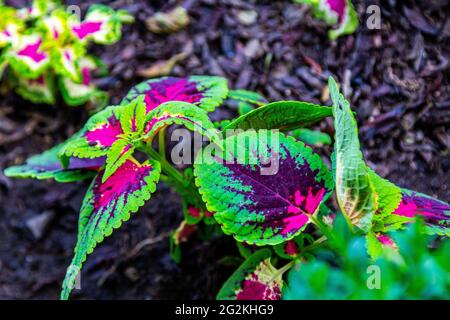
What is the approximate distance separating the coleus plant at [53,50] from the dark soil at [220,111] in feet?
0.27

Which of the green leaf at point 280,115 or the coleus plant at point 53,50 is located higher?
the coleus plant at point 53,50

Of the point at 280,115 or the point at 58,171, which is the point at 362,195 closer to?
the point at 280,115

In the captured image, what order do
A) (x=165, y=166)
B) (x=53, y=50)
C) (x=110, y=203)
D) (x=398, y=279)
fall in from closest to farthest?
1. (x=398, y=279)
2. (x=110, y=203)
3. (x=165, y=166)
4. (x=53, y=50)

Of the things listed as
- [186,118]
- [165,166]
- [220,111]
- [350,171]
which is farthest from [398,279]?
[220,111]

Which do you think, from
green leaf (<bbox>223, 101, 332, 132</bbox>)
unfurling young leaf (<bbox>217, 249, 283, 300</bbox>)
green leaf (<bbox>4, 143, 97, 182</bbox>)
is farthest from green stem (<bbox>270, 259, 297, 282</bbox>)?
green leaf (<bbox>4, 143, 97, 182</bbox>)

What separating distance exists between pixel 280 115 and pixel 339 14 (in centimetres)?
83

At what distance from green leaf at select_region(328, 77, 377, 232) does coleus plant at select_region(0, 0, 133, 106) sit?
0.99 metres

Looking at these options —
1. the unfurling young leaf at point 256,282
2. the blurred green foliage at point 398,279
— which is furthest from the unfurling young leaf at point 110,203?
the blurred green foliage at point 398,279

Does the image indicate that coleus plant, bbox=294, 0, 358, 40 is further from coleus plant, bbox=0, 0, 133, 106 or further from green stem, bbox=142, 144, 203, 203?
green stem, bbox=142, 144, 203, 203

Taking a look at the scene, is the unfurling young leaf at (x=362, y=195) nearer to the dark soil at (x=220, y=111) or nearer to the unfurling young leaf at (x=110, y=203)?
the unfurling young leaf at (x=110, y=203)

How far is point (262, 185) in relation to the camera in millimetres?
996

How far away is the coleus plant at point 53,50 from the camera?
1695 mm

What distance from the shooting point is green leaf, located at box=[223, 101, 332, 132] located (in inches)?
40.3

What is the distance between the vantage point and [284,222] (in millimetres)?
999
